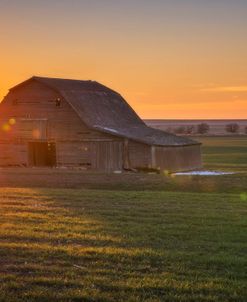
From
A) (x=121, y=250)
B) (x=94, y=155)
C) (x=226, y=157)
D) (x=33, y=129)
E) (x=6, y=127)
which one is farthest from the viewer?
(x=226, y=157)

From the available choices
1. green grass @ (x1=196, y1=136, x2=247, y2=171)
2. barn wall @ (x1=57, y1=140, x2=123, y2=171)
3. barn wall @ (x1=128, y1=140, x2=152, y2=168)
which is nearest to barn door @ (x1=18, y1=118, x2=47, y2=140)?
barn wall @ (x1=57, y1=140, x2=123, y2=171)

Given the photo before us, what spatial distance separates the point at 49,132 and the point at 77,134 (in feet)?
8.57

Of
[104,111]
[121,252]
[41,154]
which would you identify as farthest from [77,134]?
[121,252]

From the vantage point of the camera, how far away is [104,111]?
156ft

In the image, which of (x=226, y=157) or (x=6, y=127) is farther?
(x=226, y=157)

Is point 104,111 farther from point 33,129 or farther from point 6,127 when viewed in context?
point 6,127

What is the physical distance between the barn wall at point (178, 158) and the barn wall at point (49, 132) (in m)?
3.10

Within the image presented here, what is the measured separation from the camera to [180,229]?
13023 mm

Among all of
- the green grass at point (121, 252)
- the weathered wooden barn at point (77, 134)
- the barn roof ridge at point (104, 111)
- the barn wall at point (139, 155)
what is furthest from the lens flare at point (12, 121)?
the green grass at point (121, 252)

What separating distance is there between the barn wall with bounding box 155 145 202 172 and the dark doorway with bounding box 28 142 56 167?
Answer: 9072 mm

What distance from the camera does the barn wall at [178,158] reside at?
4362 centimetres

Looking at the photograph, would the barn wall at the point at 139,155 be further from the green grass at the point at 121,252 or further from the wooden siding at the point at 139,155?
the green grass at the point at 121,252

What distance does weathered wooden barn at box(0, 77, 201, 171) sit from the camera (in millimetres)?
43688

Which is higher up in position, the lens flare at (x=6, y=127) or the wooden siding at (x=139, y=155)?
the lens flare at (x=6, y=127)
